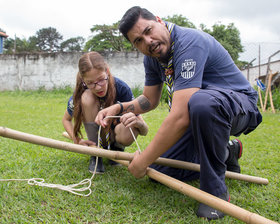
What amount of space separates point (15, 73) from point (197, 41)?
9501 mm

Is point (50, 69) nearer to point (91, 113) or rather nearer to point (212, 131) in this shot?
point (91, 113)

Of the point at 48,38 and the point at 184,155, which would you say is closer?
the point at 184,155

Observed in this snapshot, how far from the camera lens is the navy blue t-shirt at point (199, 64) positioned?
1467 millimetres

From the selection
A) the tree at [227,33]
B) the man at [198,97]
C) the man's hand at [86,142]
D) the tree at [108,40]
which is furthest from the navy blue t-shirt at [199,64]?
the tree at [227,33]

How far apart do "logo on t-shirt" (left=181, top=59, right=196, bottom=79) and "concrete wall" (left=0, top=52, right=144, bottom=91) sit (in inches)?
268

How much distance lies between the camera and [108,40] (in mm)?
17516

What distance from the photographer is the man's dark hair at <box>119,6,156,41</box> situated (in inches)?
62.8

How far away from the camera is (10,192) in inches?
67.1

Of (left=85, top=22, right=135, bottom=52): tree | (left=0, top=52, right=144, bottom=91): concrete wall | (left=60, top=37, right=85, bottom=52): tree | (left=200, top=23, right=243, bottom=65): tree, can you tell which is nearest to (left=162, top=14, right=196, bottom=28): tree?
(left=200, top=23, right=243, bottom=65): tree

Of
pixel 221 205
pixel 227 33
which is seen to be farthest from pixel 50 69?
pixel 227 33

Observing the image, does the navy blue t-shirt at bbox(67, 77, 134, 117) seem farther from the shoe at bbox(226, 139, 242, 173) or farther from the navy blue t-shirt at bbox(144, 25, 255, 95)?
the shoe at bbox(226, 139, 242, 173)

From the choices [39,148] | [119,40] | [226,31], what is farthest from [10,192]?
[226,31]

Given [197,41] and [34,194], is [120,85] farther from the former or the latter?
[34,194]

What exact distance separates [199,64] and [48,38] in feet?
116
